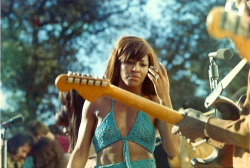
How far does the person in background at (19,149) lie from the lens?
6.05 m

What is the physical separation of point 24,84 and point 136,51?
8020mm

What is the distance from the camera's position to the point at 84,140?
2766mm

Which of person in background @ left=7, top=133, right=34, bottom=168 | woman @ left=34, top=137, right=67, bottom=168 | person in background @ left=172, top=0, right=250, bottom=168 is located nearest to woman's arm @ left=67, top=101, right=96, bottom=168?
person in background @ left=172, top=0, right=250, bottom=168

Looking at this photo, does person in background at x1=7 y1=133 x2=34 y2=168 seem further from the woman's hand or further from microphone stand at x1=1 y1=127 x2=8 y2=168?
the woman's hand

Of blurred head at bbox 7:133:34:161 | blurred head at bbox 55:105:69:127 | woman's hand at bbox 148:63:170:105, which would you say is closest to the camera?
woman's hand at bbox 148:63:170:105

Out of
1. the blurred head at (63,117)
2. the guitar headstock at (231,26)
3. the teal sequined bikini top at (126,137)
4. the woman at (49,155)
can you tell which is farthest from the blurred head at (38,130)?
the guitar headstock at (231,26)

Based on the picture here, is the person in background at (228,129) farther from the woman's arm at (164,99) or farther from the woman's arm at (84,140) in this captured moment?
the woman's arm at (84,140)

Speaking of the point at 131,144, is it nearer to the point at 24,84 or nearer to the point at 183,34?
the point at 183,34

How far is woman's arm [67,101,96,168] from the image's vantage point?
2.76 meters

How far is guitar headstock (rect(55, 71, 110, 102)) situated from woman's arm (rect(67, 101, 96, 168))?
66 cm

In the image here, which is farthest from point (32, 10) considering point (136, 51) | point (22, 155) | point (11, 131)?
point (136, 51)

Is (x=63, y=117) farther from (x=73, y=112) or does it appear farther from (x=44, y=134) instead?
(x=44, y=134)

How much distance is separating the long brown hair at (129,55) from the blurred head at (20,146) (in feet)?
11.0

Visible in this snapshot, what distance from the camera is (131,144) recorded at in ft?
8.80
